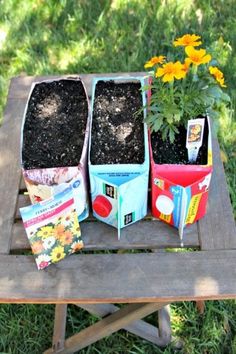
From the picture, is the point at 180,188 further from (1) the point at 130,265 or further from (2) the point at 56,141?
(2) the point at 56,141

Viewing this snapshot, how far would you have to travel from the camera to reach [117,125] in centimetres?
139

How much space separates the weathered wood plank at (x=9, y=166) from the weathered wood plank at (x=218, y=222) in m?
0.52

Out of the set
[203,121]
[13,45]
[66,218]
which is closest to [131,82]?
[203,121]

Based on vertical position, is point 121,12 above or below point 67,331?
above

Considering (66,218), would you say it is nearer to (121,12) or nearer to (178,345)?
(178,345)

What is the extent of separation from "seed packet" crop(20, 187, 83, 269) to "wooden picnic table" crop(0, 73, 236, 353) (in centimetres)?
3

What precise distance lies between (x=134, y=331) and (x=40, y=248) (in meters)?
Answer: 0.60

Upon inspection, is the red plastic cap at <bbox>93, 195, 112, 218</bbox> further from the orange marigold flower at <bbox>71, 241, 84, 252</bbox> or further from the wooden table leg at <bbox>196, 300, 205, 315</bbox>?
the wooden table leg at <bbox>196, 300, 205, 315</bbox>

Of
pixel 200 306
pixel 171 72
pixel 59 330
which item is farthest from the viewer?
pixel 200 306

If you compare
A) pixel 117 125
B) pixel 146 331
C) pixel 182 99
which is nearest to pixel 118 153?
pixel 117 125

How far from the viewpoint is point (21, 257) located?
1.30 meters

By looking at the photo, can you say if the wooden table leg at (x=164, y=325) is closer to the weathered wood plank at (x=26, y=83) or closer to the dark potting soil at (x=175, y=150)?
the dark potting soil at (x=175, y=150)

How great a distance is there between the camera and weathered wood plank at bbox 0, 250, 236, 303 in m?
1.22

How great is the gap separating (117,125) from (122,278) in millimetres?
415
